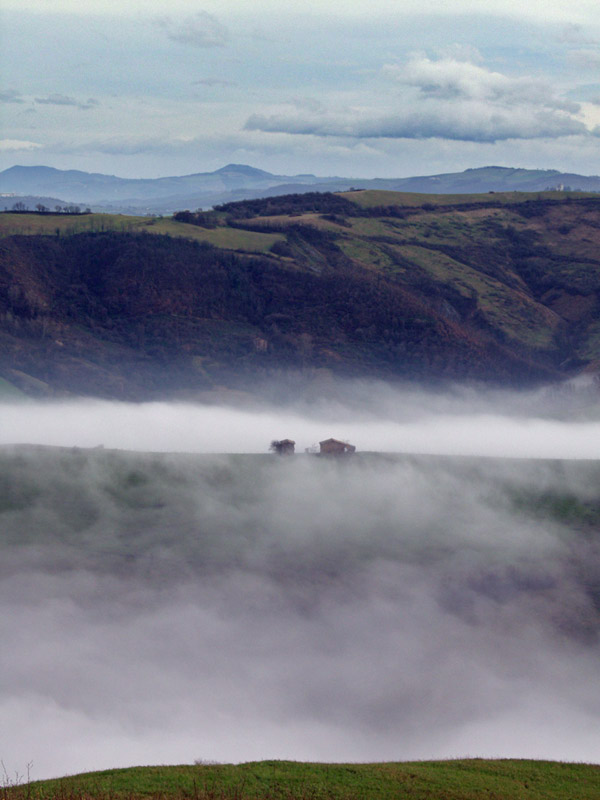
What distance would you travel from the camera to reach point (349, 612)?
100 m

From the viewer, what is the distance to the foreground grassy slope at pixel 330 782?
179 ft

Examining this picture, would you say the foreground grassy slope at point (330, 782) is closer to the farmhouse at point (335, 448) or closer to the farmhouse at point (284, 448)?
the farmhouse at point (335, 448)

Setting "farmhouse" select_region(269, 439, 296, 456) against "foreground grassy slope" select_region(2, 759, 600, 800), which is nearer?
"foreground grassy slope" select_region(2, 759, 600, 800)

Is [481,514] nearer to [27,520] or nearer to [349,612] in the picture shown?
[349,612]

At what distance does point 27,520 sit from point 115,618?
27211mm

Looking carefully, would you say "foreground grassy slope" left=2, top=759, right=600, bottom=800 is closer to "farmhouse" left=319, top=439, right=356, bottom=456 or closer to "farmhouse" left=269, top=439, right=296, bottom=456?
"farmhouse" left=319, top=439, right=356, bottom=456

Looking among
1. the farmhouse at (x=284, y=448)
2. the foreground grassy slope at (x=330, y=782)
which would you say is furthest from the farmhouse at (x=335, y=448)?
the foreground grassy slope at (x=330, y=782)

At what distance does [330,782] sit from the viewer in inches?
2266

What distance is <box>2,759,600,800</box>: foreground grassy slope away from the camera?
5459cm

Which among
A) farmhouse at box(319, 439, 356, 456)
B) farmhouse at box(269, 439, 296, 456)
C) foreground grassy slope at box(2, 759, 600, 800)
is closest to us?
foreground grassy slope at box(2, 759, 600, 800)

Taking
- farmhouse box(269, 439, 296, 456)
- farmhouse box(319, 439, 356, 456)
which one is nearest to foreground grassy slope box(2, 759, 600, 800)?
farmhouse box(319, 439, 356, 456)

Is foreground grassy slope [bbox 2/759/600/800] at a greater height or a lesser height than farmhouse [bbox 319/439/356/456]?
lesser

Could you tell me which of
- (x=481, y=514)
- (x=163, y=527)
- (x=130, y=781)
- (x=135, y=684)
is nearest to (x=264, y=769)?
(x=130, y=781)

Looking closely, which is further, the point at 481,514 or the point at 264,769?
the point at 481,514
